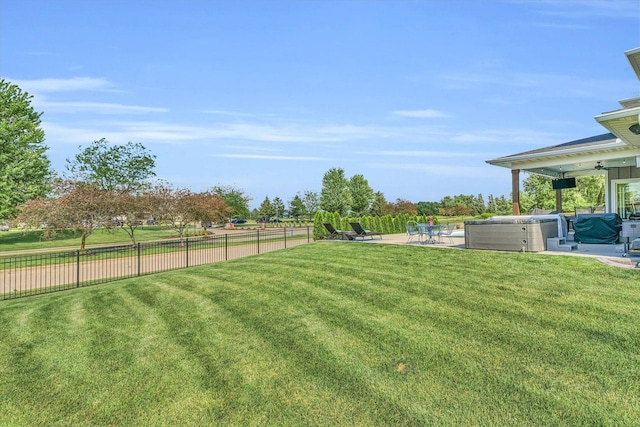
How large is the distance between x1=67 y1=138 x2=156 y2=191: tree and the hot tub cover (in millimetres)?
40262

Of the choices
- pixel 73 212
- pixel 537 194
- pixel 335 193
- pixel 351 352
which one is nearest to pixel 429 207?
pixel 335 193

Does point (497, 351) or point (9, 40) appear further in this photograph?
point (9, 40)

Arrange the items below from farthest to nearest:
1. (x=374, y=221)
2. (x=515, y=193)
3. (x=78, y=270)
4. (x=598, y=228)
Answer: (x=374, y=221), (x=515, y=193), (x=598, y=228), (x=78, y=270)

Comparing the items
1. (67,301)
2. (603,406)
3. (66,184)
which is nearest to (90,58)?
(66,184)

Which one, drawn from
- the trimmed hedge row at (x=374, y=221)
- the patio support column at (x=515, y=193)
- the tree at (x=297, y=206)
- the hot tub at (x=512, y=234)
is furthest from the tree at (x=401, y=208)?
the hot tub at (x=512, y=234)

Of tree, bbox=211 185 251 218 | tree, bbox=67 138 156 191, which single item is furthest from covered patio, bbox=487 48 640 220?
tree, bbox=67 138 156 191

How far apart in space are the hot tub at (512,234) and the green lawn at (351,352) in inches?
60.4

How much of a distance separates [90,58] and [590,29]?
18.1 metres

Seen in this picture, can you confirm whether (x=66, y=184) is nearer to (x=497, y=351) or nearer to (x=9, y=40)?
(x=9, y=40)

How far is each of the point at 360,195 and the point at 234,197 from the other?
2071 centimetres

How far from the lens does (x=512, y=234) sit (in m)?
8.83

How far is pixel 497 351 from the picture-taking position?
13.0ft

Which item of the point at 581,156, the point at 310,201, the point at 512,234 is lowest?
the point at 512,234

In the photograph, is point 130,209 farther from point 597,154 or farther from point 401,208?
point 401,208
